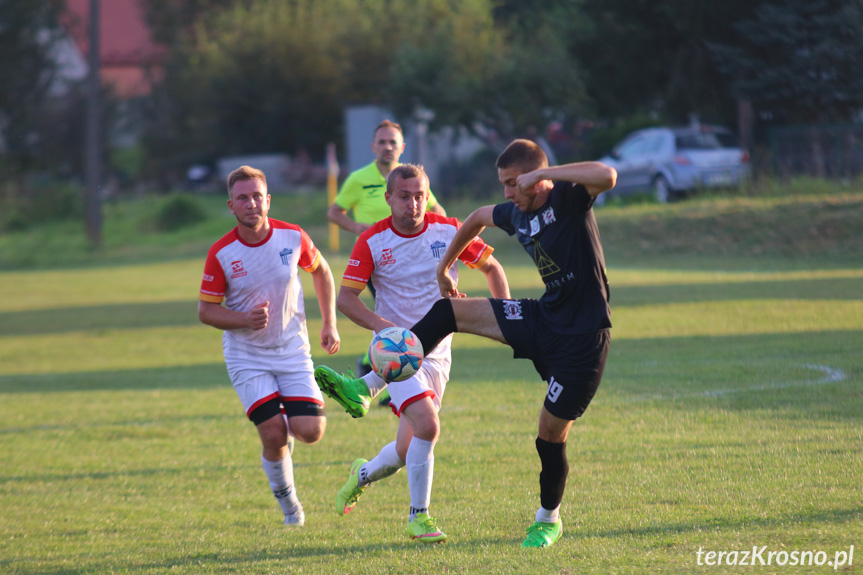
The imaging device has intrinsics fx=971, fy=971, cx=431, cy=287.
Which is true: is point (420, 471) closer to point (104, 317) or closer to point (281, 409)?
point (281, 409)

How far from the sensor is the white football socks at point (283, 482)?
5453 mm

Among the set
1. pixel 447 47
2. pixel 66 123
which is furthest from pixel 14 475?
pixel 66 123

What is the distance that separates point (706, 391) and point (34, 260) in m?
27.6

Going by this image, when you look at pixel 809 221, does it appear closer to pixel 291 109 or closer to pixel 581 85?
pixel 581 85

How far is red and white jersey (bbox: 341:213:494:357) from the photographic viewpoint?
5426mm

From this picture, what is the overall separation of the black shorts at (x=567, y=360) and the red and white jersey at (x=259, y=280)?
5.03 ft

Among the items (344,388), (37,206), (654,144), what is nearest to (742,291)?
(344,388)

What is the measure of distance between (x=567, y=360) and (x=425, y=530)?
117 cm

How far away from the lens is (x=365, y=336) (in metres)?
13.6

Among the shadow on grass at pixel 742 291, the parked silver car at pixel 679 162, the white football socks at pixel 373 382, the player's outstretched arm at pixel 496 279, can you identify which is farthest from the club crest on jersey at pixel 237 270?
the parked silver car at pixel 679 162

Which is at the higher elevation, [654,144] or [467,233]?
[467,233]

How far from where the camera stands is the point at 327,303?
227 inches

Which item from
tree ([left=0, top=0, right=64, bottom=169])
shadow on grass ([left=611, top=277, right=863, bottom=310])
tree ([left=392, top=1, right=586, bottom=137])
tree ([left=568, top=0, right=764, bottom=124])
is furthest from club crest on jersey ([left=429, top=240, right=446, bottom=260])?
tree ([left=0, top=0, right=64, bottom=169])

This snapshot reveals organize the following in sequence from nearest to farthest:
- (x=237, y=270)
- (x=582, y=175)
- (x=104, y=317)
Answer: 1. (x=582, y=175)
2. (x=237, y=270)
3. (x=104, y=317)
